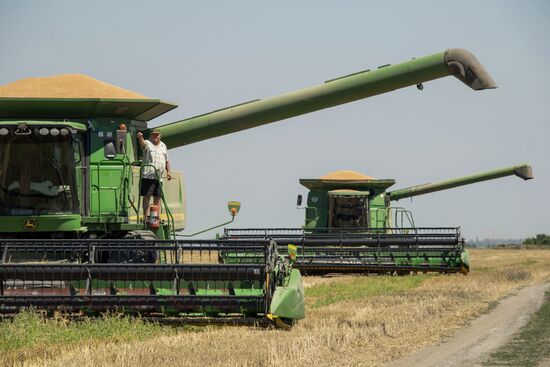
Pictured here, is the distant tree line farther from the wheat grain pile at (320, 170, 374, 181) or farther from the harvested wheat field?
the harvested wheat field

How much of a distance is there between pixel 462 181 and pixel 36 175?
19.4 m

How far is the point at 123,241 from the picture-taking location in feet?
34.5

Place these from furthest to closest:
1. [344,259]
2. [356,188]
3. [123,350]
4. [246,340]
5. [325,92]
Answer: [356,188] → [344,259] → [325,92] → [246,340] → [123,350]

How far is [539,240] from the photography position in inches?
2212

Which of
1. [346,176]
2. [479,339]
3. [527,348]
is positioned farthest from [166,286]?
A: [346,176]

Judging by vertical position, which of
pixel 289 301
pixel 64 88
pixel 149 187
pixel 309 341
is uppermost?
pixel 64 88

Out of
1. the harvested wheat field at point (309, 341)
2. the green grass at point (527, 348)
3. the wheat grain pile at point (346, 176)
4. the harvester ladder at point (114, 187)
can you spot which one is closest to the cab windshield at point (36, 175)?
the harvester ladder at point (114, 187)

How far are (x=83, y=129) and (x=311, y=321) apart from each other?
3.27m

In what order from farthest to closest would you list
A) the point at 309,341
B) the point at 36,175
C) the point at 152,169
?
the point at 152,169 < the point at 36,175 < the point at 309,341

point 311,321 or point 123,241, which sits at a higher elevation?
point 123,241

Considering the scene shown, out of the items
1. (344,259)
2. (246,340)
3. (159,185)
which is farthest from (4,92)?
(344,259)

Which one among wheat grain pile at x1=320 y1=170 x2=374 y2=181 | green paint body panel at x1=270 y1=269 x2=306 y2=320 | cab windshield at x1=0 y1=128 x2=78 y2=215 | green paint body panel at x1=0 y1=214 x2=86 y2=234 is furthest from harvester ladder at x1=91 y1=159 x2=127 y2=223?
wheat grain pile at x1=320 y1=170 x2=374 y2=181

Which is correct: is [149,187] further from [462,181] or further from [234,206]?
[462,181]

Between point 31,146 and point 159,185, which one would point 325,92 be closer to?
point 159,185
